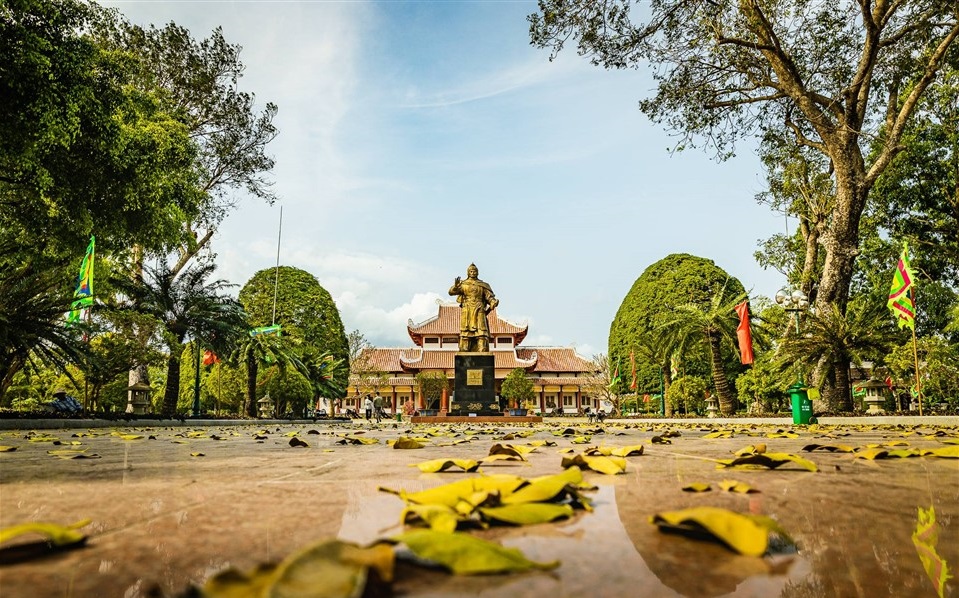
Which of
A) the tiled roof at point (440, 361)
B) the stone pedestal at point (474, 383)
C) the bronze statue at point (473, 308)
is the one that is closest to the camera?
the stone pedestal at point (474, 383)

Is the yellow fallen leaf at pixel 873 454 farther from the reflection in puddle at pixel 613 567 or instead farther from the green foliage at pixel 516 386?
the green foliage at pixel 516 386

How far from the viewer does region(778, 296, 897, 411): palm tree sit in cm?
1301

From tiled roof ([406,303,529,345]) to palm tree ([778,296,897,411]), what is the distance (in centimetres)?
3263

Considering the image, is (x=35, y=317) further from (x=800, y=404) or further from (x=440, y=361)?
(x=440, y=361)

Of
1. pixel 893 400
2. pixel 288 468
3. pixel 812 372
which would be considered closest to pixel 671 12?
pixel 812 372

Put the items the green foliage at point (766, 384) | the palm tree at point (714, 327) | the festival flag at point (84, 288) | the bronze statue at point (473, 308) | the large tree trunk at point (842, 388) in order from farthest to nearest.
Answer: the bronze statue at point (473, 308) < the palm tree at point (714, 327) < the green foliage at point (766, 384) < the large tree trunk at point (842, 388) < the festival flag at point (84, 288)

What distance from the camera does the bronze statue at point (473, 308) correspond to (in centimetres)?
2052

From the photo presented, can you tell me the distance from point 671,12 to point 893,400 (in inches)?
701

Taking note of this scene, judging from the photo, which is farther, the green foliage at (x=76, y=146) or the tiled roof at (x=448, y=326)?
the tiled roof at (x=448, y=326)

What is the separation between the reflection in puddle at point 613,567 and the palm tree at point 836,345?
46.7ft

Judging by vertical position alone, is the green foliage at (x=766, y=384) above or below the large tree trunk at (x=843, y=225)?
below

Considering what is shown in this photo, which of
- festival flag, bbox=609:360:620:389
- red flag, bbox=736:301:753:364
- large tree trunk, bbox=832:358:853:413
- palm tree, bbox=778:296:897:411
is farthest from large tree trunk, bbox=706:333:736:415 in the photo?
festival flag, bbox=609:360:620:389

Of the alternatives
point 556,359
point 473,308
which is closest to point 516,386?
point 556,359

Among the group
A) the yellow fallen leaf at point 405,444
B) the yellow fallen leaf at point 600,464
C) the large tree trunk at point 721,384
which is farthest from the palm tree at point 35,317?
the large tree trunk at point 721,384
